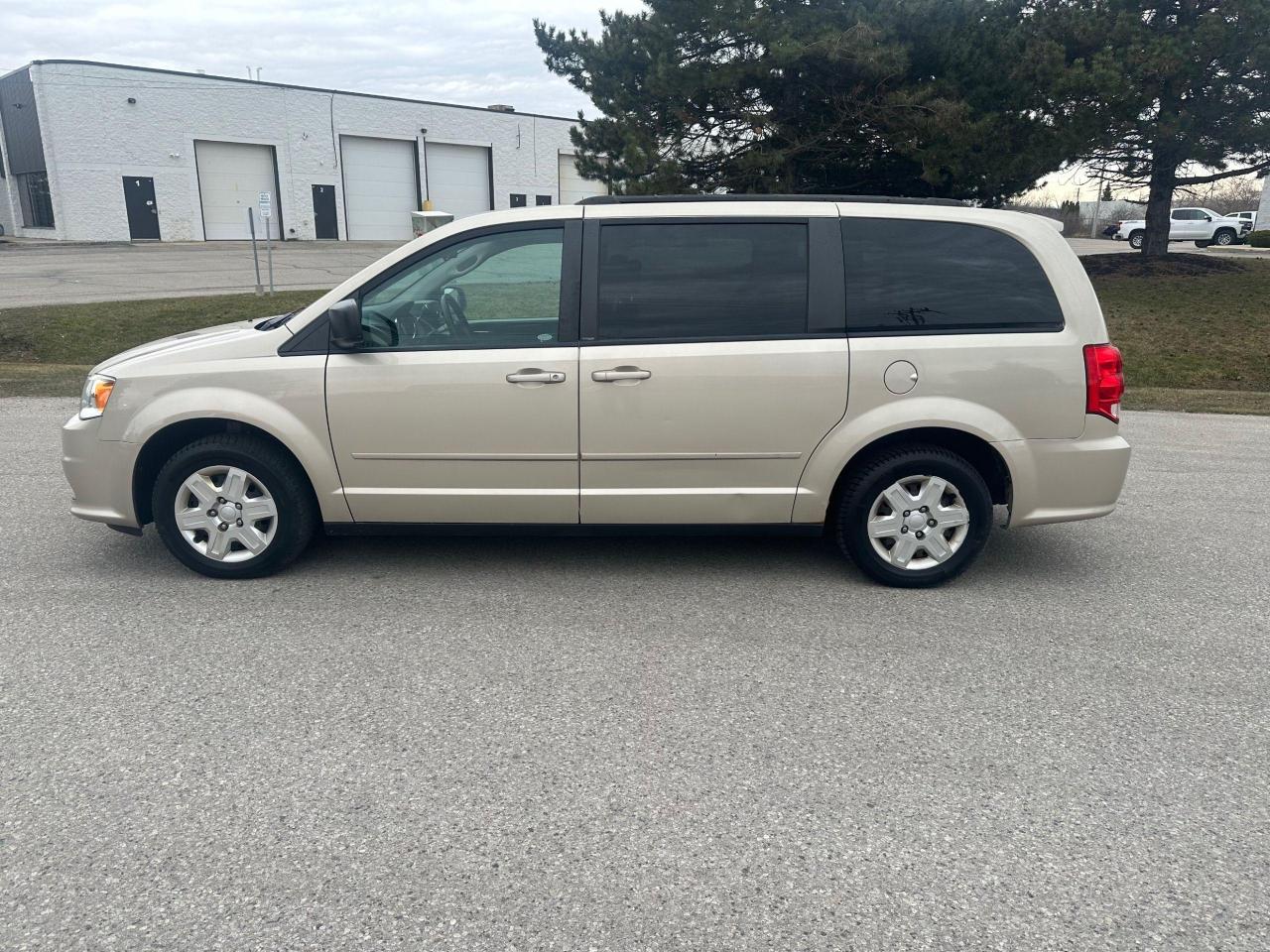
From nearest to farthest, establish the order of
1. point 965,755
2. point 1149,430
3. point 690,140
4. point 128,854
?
point 128,854
point 965,755
point 1149,430
point 690,140

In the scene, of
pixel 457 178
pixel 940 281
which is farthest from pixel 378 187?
pixel 940 281

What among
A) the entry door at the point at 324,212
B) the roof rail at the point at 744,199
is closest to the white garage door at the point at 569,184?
the entry door at the point at 324,212

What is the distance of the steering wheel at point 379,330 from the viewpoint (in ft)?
15.5

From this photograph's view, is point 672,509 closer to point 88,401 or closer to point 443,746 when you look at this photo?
point 443,746

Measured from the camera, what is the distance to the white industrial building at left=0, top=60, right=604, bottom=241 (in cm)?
3884

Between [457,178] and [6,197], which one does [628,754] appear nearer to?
[457,178]

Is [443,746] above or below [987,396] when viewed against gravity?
below

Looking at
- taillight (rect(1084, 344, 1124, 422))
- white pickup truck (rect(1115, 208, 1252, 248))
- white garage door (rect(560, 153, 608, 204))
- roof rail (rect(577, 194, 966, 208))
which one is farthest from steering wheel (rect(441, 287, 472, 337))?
white garage door (rect(560, 153, 608, 204))

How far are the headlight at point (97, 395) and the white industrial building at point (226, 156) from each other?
1302 inches

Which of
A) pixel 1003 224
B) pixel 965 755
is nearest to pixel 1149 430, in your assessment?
pixel 1003 224

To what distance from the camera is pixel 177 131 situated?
4072cm

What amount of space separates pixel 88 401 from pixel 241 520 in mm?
948

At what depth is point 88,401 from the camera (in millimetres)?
4824

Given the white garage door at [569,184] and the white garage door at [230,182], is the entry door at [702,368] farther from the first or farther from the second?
the white garage door at [569,184]
